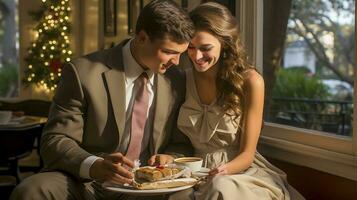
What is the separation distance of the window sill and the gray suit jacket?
25.0 inches

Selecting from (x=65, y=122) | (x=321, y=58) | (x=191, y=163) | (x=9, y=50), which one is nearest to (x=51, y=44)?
(x=9, y=50)

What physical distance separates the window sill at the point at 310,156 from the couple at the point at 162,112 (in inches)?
8.4

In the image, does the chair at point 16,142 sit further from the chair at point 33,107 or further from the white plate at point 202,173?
the white plate at point 202,173

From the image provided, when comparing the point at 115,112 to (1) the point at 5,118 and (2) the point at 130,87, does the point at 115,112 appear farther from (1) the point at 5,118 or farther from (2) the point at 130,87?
(1) the point at 5,118

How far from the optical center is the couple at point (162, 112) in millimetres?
1890

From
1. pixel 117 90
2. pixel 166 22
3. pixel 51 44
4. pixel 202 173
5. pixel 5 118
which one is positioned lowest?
pixel 5 118

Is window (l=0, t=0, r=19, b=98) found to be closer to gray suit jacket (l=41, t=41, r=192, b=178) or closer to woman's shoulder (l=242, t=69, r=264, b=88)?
gray suit jacket (l=41, t=41, r=192, b=178)

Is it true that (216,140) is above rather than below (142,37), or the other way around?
below

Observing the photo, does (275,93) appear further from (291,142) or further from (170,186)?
(170,186)

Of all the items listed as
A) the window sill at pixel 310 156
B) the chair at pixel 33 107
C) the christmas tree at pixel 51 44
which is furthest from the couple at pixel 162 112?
the christmas tree at pixel 51 44

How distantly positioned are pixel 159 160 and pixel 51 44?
13.3ft

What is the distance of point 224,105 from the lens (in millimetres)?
2139

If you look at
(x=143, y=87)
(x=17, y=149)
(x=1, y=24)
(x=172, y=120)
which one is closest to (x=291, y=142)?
(x=172, y=120)

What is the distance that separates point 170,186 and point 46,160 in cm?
51
